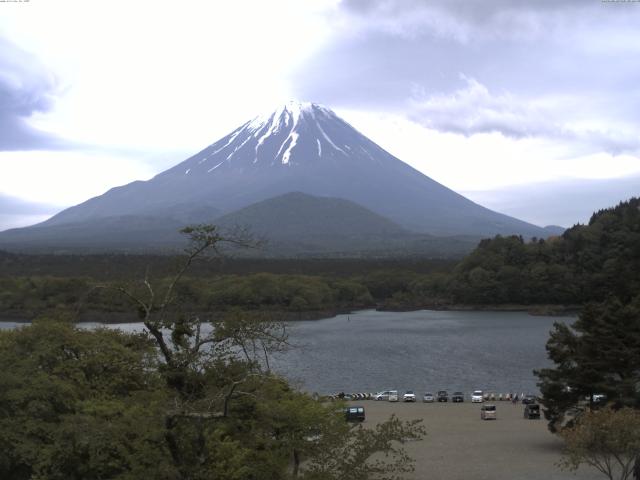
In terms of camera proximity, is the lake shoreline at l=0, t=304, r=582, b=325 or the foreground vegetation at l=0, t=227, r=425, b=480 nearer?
the foreground vegetation at l=0, t=227, r=425, b=480

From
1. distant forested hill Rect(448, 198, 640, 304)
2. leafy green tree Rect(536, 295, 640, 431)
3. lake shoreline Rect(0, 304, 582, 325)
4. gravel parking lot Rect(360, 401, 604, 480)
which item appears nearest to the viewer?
gravel parking lot Rect(360, 401, 604, 480)

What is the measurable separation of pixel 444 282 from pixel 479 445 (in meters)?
50.5

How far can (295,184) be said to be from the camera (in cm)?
17050

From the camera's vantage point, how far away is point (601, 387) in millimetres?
14844

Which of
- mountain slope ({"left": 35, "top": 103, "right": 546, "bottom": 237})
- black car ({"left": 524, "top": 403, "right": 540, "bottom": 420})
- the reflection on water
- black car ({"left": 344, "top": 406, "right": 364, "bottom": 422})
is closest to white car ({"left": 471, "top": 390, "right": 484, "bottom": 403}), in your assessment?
the reflection on water

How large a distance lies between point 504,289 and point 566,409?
4791 cm

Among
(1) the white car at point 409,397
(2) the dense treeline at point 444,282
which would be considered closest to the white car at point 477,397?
(1) the white car at point 409,397

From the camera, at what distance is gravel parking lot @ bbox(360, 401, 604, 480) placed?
43.3 ft

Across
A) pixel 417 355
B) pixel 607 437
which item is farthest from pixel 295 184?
pixel 607 437

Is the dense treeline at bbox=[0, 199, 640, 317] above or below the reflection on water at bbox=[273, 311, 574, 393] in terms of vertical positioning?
above

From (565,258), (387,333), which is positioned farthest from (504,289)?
(387,333)

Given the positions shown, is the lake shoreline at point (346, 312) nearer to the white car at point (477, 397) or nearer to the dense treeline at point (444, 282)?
the dense treeline at point (444, 282)

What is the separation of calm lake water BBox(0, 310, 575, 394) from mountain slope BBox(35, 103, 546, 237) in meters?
114

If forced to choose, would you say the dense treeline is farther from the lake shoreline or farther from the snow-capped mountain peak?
the snow-capped mountain peak
